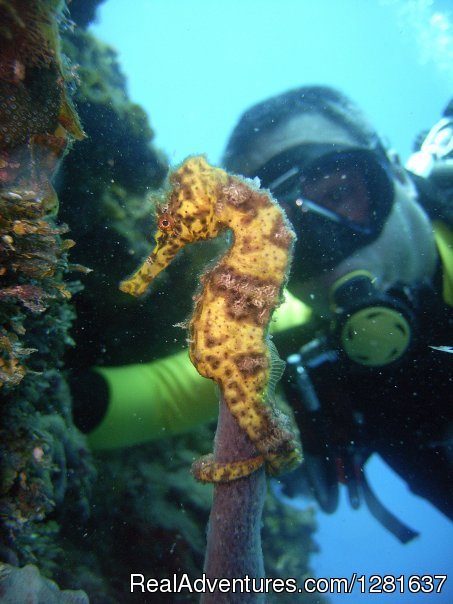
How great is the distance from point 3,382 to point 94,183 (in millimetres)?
2348

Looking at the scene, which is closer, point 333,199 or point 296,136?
point 333,199

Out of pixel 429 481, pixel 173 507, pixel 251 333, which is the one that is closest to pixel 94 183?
pixel 251 333

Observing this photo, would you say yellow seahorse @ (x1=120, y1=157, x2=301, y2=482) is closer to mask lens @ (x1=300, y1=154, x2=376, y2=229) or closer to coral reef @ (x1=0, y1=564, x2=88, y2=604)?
coral reef @ (x1=0, y1=564, x2=88, y2=604)

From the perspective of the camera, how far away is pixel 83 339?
457 cm

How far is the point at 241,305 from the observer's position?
173 centimetres

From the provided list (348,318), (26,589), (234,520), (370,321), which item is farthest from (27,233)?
(370,321)

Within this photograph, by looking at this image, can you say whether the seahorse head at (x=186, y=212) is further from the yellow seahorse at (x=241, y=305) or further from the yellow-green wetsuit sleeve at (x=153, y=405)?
the yellow-green wetsuit sleeve at (x=153, y=405)

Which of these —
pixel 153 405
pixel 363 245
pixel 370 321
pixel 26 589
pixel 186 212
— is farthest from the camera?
pixel 153 405

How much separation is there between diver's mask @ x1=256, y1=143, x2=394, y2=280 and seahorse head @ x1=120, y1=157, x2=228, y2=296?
2105 millimetres

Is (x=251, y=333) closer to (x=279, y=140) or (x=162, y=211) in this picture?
(x=162, y=211)

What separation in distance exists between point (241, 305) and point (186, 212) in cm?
52

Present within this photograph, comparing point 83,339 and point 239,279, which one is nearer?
point 239,279

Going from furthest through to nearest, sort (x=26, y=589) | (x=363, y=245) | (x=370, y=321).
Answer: (x=363, y=245) < (x=370, y=321) < (x=26, y=589)

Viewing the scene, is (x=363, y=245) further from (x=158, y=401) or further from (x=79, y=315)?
(x=79, y=315)
